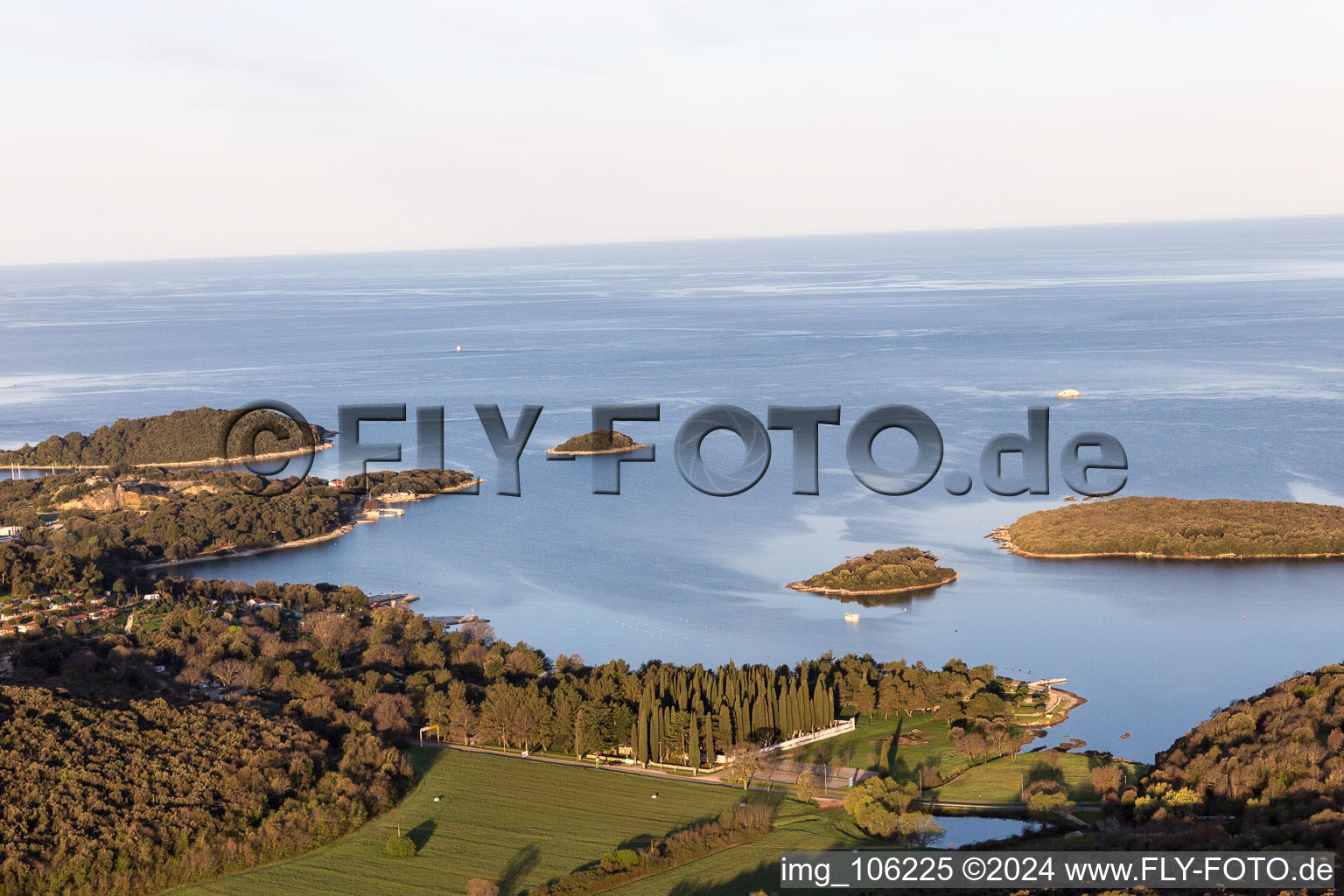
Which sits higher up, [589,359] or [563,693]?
[589,359]

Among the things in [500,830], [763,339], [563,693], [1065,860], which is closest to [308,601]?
[563,693]

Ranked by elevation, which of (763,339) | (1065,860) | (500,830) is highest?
(763,339)

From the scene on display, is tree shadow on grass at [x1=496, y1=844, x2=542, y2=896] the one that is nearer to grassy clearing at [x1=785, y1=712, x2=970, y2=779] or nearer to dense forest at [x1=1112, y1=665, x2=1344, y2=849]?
grassy clearing at [x1=785, y1=712, x2=970, y2=779]

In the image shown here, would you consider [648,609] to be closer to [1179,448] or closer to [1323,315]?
[1179,448]

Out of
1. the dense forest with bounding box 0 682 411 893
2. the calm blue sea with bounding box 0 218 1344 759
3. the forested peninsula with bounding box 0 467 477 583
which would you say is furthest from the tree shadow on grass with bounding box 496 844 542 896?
the forested peninsula with bounding box 0 467 477 583

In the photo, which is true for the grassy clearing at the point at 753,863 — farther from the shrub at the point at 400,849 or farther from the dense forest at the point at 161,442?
the dense forest at the point at 161,442

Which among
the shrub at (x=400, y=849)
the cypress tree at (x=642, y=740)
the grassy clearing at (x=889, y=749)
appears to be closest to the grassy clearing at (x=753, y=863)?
the grassy clearing at (x=889, y=749)
